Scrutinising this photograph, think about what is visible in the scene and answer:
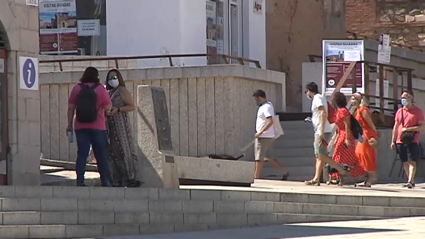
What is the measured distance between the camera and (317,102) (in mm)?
19188

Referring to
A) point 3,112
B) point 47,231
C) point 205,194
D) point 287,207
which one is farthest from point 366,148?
point 47,231

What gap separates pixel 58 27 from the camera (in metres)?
25.6

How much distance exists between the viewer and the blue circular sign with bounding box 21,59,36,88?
16719mm

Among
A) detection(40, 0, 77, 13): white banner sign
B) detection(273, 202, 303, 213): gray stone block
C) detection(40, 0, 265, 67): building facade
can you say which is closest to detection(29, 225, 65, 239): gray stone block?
detection(273, 202, 303, 213): gray stone block

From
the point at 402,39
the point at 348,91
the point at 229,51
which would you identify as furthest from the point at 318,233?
the point at 402,39

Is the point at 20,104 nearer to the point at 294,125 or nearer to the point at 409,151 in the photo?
the point at 409,151

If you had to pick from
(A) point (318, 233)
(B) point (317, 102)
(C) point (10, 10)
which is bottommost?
(A) point (318, 233)

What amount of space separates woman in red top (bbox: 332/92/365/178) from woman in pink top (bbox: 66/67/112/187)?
14.5ft

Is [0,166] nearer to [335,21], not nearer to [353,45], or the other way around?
[353,45]

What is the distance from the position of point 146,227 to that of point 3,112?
2868mm

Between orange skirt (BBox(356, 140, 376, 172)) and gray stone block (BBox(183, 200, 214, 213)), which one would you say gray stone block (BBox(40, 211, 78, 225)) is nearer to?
gray stone block (BBox(183, 200, 214, 213))

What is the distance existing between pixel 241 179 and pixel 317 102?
181 cm

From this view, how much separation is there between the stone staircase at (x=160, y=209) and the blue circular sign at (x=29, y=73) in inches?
97.7

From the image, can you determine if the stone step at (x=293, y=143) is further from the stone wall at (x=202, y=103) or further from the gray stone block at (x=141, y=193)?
the gray stone block at (x=141, y=193)
